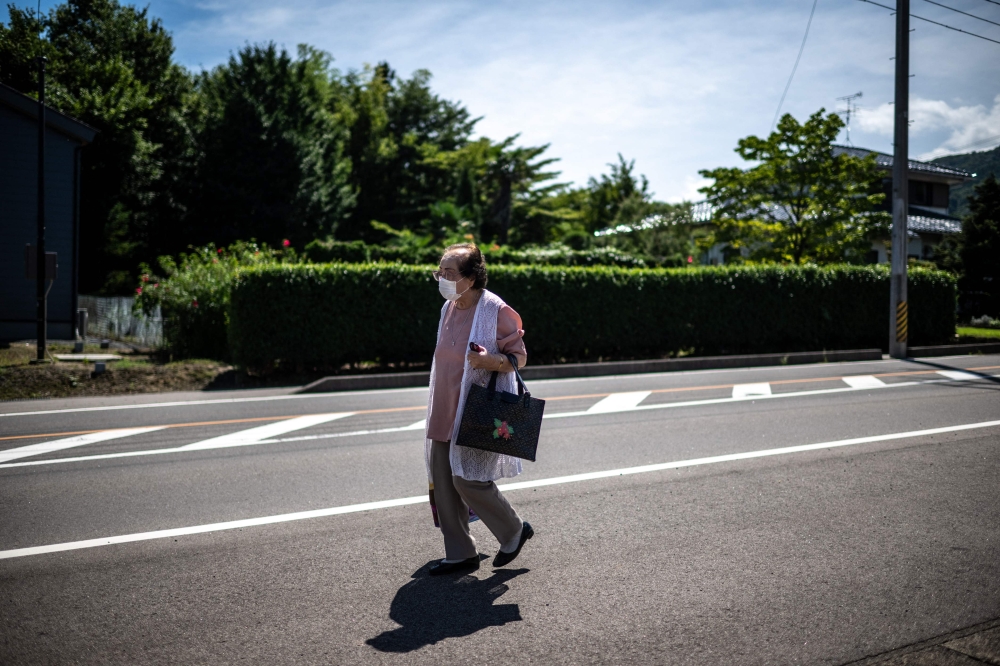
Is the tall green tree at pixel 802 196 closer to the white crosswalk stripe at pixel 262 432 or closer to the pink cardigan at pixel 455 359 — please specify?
the white crosswalk stripe at pixel 262 432

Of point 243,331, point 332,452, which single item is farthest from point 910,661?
point 243,331

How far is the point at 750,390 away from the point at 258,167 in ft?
101

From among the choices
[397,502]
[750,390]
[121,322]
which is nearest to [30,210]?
[121,322]

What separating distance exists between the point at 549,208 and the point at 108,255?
96.0ft

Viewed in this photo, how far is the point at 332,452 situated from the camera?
25.6 feet

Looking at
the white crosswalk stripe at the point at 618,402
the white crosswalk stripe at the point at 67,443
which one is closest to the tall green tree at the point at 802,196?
the white crosswalk stripe at the point at 618,402

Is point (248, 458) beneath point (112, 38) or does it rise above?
beneath

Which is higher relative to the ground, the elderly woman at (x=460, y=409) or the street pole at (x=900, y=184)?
the street pole at (x=900, y=184)

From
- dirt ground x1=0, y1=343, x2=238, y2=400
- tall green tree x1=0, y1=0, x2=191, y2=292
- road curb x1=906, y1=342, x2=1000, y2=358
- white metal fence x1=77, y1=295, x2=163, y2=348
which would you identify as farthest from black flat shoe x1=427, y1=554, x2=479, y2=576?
tall green tree x1=0, y1=0, x2=191, y2=292

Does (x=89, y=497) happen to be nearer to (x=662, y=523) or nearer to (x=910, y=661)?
(x=662, y=523)

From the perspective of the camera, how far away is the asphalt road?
11.7 ft

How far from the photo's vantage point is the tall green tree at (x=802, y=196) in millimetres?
25562

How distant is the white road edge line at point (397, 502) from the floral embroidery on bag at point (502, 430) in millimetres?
1838

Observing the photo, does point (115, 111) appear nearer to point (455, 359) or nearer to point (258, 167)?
point (258, 167)
